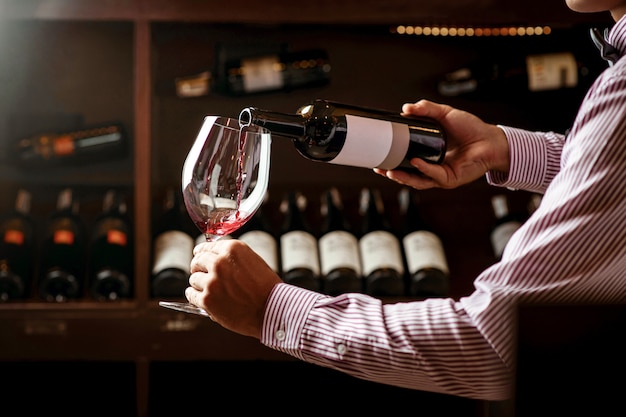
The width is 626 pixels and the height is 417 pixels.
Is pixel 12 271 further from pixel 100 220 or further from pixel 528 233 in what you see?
pixel 528 233

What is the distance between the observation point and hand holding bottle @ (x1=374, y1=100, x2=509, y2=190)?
1191 mm

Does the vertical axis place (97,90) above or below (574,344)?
above

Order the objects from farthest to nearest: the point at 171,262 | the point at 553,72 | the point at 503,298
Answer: the point at 553,72, the point at 171,262, the point at 503,298

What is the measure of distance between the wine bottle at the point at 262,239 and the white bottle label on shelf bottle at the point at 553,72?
0.70m

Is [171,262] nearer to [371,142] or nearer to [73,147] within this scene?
[73,147]

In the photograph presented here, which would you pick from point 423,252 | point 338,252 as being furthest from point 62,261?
point 423,252

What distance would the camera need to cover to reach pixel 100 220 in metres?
1.82

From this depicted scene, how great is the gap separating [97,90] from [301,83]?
52 cm

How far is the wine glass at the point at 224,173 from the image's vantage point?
0.94m

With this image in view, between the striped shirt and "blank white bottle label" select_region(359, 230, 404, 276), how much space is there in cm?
77

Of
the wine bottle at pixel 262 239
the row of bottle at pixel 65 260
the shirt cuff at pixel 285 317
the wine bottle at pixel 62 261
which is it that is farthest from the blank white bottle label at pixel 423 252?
the shirt cuff at pixel 285 317

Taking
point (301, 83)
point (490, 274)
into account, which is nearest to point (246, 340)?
point (301, 83)

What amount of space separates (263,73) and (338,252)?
0.45 meters

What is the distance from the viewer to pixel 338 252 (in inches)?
67.4
